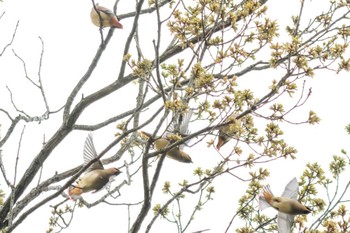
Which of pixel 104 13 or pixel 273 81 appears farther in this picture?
pixel 104 13

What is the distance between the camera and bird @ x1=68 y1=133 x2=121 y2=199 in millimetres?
4543

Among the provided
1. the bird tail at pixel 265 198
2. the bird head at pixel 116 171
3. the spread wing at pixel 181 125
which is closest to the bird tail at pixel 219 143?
the spread wing at pixel 181 125

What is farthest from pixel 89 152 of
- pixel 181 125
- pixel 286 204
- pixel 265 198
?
pixel 286 204

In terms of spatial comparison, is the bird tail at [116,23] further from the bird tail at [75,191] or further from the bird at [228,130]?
the bird at [228,130]

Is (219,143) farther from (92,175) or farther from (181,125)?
(92,175)

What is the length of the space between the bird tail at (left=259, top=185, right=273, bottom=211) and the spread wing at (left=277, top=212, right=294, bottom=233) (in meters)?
0.15

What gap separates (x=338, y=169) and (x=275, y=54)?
1.27 meters

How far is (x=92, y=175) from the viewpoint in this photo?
179 inches

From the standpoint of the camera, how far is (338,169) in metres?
4.68

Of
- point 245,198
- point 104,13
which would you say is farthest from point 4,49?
point 245,198

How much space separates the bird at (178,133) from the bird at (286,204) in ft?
2.11

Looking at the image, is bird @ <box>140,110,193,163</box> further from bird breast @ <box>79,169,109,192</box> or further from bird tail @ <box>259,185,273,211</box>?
bird tail @ <box>259,185,273,211</box>

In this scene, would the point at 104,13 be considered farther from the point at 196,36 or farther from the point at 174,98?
the point at 174,98

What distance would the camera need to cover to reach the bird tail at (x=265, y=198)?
446 centimetres
